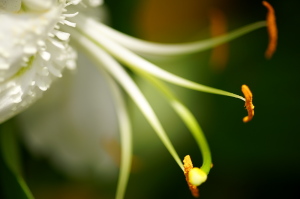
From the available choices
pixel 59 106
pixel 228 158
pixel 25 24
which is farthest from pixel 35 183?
pixel 25 24

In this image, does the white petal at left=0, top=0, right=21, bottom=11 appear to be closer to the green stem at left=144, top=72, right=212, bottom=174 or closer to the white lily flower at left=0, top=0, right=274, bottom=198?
the white lily flower at left=0, top=0, right=274, bottom=198

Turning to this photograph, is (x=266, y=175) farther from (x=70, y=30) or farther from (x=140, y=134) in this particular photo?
(x=70, y=30)

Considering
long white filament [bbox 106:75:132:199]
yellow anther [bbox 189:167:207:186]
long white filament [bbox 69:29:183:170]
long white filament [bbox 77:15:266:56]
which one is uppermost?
long white filament [bbox 77:15:266:56]

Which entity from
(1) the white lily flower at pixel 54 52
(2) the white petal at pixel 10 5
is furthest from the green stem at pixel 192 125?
(2) the white petal at pixel 10 5

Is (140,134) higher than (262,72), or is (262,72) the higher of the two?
(262,72)

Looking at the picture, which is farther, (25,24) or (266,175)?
(266,175)

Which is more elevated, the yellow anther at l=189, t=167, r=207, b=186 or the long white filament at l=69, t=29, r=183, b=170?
the long white filament at l=69, t=29, r=183, b=170

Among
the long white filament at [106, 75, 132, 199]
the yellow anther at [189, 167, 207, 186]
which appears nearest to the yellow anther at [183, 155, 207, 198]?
the yellow anther at [189, 167, 207, 186]

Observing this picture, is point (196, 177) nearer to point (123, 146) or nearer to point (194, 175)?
point (194, 175)

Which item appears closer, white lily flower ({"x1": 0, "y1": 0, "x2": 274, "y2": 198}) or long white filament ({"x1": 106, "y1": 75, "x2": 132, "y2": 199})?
white lily flower ({"x1": 0, "y1": 0, "x2": 274, "y2": 198})

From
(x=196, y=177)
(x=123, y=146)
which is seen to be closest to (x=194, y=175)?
(x=196, y=177)

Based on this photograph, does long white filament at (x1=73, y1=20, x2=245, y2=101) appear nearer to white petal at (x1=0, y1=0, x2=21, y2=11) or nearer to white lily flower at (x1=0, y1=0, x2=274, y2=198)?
white lily flower at (x1=0, y1=0, x2=274, y2=198)
